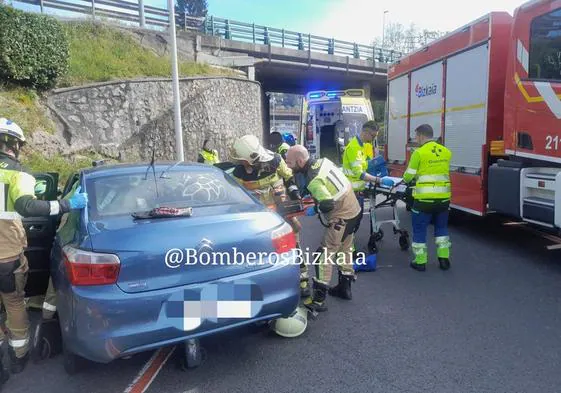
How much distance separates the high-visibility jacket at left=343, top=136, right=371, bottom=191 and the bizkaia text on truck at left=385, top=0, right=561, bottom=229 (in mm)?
1666

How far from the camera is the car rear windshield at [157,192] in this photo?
3180 millimetres

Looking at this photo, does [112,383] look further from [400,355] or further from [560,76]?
[560,76]

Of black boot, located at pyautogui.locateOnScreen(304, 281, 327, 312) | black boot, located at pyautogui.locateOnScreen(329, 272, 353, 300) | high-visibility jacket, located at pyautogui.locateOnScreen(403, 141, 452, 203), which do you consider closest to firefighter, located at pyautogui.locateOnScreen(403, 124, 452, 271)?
high-visibility jacket, located at pyautogui.locateOnScreen(403, 141, 452, 203)

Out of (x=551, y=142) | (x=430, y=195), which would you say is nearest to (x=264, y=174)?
(x=430, y=195)

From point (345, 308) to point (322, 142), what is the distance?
14010 millimetres

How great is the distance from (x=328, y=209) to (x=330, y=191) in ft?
0.64

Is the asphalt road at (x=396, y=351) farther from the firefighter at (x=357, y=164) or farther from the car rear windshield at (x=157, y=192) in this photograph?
the firefighter at (x=357, y=164)

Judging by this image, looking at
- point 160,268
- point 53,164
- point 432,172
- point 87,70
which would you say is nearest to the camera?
point 160,268

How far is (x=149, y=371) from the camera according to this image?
3146mm

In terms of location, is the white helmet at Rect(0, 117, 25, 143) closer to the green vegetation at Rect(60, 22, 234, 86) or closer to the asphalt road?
the asphalt road

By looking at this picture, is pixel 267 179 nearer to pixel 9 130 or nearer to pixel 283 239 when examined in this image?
pixel 283 239

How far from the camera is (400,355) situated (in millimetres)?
3256

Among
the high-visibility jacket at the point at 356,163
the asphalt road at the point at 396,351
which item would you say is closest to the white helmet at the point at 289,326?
the asphalt road at the point at 396,351

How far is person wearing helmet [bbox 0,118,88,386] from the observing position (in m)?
3.07
